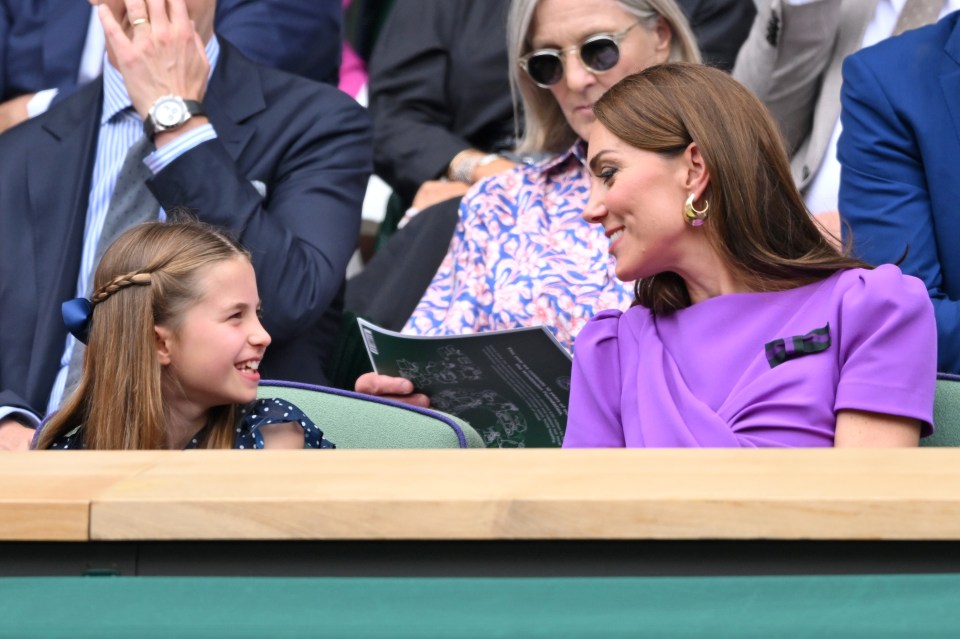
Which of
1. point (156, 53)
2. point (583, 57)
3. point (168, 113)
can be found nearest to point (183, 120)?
point (168, 113)

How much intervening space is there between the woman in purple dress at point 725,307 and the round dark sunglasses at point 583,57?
0.76 meters

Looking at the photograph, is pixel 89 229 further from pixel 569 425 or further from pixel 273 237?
pixel 569 425

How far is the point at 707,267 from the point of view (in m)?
1.95

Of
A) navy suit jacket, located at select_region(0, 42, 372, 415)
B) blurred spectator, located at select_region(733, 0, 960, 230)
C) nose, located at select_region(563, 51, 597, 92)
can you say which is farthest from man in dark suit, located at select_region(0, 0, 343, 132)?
blurred spectator, located at select_region(733, 0, 960, 230)

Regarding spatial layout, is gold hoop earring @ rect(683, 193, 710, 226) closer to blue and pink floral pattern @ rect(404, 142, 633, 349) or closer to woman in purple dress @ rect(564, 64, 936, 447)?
woman in purple dress @ rect(564, 64, 936, 447)

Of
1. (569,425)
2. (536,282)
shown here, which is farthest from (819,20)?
(569,425)

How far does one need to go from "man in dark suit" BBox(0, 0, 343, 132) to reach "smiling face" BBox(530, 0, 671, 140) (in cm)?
72

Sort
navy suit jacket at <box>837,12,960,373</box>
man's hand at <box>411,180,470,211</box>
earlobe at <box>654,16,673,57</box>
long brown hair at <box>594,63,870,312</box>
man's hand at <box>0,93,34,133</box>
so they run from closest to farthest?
long brown hair at <box>594,63,870,312</box> < navy suit jacket at <box>837,12,960,373</box> < earlobe at <box>654,16,673,57</box> < man's hand at <box>0,93,34,133</box> < man's hand at <box>411,180,470,211</box>

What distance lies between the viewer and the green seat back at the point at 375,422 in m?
1.87

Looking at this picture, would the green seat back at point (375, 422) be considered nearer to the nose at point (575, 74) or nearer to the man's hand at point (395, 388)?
the man's hand at point (395, 388)

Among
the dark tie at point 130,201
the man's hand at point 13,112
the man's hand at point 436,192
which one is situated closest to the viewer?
the dark tie at point 130,201

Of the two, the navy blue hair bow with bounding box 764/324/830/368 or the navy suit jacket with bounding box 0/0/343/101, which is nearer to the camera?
the navy blue hair bow with bounding box 764/324/830/368

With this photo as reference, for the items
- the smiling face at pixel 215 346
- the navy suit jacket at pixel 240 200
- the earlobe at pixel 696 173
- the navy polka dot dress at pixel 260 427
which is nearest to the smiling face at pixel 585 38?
the navy suit jacket at pixel 240 200

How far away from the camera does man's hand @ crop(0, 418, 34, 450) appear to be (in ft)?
7.23
